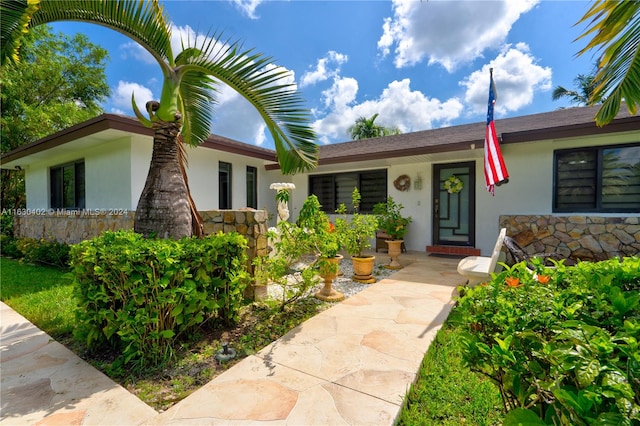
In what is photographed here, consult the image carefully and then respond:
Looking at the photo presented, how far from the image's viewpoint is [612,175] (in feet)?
19.3

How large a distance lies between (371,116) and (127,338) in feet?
74.1

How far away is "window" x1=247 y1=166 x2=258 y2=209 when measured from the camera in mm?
9391

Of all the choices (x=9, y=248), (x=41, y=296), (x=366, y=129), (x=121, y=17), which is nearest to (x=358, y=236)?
(x=121, y=17)

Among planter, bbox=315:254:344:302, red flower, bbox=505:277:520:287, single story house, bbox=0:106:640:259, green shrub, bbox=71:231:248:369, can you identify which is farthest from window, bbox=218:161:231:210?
red flower, bbox=505:277:520:287

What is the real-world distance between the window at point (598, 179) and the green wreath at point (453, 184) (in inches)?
78.9

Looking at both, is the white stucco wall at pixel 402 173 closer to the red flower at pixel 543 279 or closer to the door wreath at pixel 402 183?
the door wreath at pixel 402 183

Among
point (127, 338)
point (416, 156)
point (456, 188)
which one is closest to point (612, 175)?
point (456, 188)

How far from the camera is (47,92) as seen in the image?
13.2m

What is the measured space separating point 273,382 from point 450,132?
28.5ft

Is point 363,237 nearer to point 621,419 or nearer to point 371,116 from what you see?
point 621,419

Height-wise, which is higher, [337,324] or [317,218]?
[317,218]

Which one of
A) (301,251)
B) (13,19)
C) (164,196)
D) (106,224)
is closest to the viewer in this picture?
(13,19)

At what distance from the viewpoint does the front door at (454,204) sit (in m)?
7.49

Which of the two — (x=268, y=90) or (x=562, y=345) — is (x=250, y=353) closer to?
(x=562, y=345)
